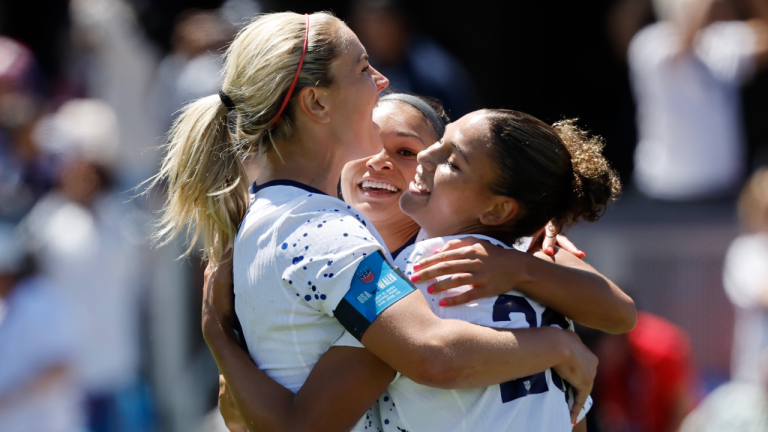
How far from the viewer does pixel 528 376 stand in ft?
6.19

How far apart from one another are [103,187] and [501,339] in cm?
473

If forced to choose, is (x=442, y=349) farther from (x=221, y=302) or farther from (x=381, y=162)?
(x=381, y=162)

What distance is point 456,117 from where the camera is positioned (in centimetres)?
518

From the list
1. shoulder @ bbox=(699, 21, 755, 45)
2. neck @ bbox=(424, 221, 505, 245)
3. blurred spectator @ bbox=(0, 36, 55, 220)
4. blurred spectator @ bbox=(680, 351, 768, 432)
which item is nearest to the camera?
neck @ bbox=(424, 221, 505, 245)

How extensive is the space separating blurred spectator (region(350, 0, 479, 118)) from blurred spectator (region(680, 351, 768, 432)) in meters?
2.35

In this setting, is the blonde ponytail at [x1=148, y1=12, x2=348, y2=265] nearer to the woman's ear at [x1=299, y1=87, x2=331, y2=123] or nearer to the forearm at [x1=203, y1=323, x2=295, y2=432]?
the woman's ear at [x1=299, y1=87, x2=331, y2=123]

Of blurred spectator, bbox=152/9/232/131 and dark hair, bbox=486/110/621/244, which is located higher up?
dark hair, bbox=486/110/621/244

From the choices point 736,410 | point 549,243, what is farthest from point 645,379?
point 549,243

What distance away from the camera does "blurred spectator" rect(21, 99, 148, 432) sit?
19.0 feet

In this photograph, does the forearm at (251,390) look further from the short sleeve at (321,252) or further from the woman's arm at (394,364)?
the short sleeve at (321,252)

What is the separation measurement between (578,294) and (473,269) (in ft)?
0.98

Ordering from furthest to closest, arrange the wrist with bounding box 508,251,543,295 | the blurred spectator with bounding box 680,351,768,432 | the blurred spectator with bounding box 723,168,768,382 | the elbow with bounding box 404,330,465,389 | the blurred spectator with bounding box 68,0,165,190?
the blurred spectator with bounding box 68,0,165,190, the blurred spectator with bounding box 723,168,768,382, the blurred spectator with bounding box 680,351,768,432, the wrist with bounding box 508,251,543,295, the elbow with bounding box 404,330,465,389

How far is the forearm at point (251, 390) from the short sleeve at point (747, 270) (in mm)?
3996

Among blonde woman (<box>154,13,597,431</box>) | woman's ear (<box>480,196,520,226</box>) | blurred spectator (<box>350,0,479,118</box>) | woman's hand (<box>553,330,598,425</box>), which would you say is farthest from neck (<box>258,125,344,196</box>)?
blurred spectator (<box>350,0,479,118</box>)
